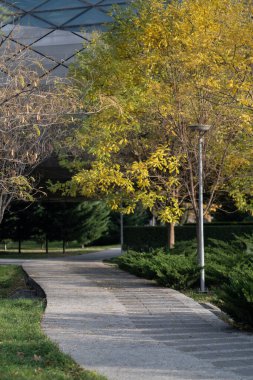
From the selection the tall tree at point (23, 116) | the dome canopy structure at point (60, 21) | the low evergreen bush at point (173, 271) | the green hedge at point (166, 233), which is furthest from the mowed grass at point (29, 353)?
the dome canopy structure at point (60, 21)

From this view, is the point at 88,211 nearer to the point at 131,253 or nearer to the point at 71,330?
the point at 131,253

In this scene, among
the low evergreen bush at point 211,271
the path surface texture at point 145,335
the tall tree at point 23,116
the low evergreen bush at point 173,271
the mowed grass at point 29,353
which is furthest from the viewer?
the low evergreen bush at point 173,271

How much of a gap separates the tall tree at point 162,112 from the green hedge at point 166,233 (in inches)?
336

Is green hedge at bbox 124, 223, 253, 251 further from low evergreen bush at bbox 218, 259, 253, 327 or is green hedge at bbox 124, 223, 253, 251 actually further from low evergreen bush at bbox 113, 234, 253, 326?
low evergreen bush at bbox 218, 259, 253, 327

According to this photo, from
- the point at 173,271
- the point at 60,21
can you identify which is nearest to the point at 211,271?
the point at 173,271

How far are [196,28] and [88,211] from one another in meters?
32.2

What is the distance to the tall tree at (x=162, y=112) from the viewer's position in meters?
20.3

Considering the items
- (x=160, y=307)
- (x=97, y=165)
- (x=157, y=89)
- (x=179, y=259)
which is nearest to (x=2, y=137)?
(x=97, y=165)

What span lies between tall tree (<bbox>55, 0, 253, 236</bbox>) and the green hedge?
8538mm

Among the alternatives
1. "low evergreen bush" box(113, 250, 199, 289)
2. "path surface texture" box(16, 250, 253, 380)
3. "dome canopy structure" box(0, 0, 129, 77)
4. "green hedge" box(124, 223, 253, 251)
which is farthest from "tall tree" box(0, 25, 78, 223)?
"dome canopy structure" box(0, 0, 129, 77)

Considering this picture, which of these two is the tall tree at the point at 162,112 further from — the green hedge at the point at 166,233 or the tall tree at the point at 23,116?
the green hedge at the point at 166,233

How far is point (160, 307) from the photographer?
15.1 metres

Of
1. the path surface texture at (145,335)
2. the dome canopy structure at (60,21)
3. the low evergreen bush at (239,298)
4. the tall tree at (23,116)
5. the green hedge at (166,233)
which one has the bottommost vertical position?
the path surface texture at (145,335)

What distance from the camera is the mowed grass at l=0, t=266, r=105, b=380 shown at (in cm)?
803
